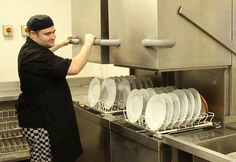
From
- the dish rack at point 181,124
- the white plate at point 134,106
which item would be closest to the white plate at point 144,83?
the white plate at point 134,106

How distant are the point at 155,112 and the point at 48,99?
23.7 inches

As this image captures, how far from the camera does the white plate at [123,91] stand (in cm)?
190

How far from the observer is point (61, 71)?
1.66 m

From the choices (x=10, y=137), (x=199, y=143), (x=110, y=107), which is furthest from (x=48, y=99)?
(x=10, y=137)

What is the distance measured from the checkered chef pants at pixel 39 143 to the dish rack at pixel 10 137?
84 cm

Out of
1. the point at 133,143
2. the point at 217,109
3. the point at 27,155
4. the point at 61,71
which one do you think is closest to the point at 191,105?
the point at 217,109

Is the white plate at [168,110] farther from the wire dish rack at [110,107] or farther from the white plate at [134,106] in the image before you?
the wire dish rack at [110,107]

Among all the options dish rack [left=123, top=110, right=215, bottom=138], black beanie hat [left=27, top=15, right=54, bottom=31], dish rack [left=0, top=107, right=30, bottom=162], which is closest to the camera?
dish rack [left=123, top=110, right=215, bottom=138]

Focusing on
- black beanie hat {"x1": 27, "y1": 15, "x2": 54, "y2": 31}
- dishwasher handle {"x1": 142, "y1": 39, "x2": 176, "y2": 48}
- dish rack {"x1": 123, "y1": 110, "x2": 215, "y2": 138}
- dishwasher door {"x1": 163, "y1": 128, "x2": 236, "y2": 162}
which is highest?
black beanie hat {"x1": 27, "y1": 15, "x2": 54, "y2": 31}

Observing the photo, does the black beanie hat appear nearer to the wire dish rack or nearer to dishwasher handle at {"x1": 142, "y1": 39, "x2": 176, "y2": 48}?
the wire dish rack

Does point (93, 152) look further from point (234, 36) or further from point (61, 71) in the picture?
point (234, 36)

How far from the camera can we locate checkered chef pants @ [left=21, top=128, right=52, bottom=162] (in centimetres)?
180

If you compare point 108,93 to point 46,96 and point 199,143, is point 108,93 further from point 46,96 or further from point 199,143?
point 199,143

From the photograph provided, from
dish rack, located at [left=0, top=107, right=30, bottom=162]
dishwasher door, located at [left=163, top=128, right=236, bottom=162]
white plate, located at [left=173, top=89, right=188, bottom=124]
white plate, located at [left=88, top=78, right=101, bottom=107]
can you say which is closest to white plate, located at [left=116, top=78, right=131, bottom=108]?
white plate, located at [left=88, top=78, right=101, bottom=107]
